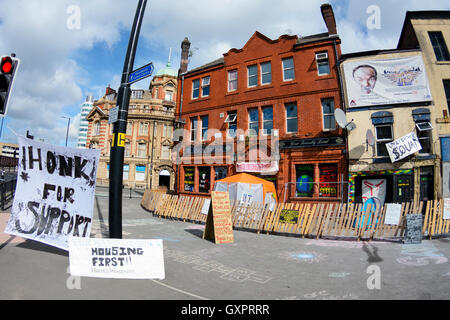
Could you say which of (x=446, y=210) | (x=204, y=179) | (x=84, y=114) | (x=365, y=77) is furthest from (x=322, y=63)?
(x=84, y=114)

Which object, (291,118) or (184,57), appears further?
(184,57)

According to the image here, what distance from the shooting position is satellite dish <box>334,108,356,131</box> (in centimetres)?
1356

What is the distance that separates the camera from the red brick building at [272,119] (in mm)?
15289

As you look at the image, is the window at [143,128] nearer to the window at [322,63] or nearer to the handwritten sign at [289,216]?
the window at [322,63]

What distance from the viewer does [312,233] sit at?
9938mm

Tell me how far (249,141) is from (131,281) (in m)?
13.4

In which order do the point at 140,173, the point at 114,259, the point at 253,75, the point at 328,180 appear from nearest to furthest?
the point at 114,259 → the point at 328,180 → the point at 253,75 → the point at 140,173

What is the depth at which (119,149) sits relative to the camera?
5.91 meters

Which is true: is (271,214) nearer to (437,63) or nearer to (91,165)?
(91,165)

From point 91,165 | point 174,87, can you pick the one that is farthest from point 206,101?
point 174,87

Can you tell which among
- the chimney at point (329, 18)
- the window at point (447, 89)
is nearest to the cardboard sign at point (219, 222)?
the window at point (447, 89)

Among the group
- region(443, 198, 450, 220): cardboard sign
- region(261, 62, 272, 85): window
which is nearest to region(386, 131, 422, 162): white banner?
region(443, 198, 450, 220): cardboard sign

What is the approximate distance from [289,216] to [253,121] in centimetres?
903

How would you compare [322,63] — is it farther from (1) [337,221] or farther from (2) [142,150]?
(2) [142,150]
